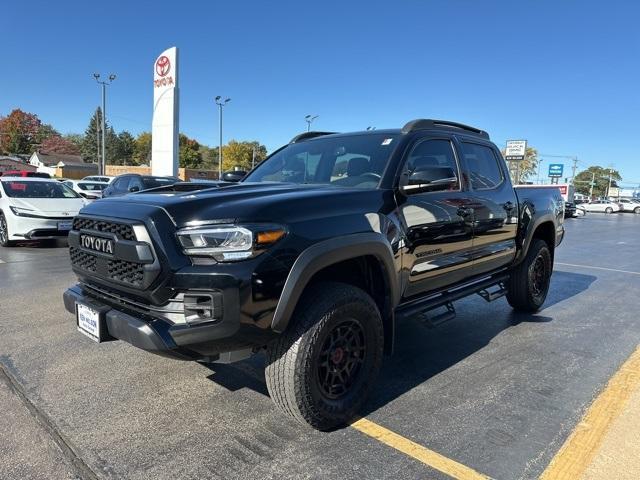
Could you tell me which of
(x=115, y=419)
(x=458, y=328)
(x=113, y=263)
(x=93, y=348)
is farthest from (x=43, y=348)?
(x=458, y=328)

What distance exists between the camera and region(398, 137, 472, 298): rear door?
11.2 ft

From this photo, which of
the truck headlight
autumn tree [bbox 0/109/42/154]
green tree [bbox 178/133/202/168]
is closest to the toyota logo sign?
the truck headlight

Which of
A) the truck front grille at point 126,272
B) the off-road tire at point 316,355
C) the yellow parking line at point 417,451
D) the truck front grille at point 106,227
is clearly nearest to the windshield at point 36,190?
the truck front grille at point 106,227

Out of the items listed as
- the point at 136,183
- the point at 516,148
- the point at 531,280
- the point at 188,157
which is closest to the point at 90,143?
the point at 188,157

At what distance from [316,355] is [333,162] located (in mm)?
1699

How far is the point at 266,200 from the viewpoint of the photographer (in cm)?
271

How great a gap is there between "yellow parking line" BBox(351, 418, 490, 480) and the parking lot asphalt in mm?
34

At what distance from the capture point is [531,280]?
5.55 meters

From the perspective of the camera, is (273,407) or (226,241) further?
(273,407)

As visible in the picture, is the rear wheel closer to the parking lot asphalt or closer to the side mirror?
the parking lot asphalt

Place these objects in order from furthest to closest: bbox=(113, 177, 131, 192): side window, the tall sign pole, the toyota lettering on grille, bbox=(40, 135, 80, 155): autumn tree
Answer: bbox=(40, 135, 80, 155): autumn tree → the tall sign pole → bbox=(113, 177, 131, 192): side window → the toyota lettering on grille

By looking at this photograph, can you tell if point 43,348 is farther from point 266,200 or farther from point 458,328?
point 458,328

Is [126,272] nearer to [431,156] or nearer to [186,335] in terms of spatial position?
[186,335]

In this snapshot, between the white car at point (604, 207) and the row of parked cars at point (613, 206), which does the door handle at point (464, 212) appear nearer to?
the row of parked cars at point (613, 206)
